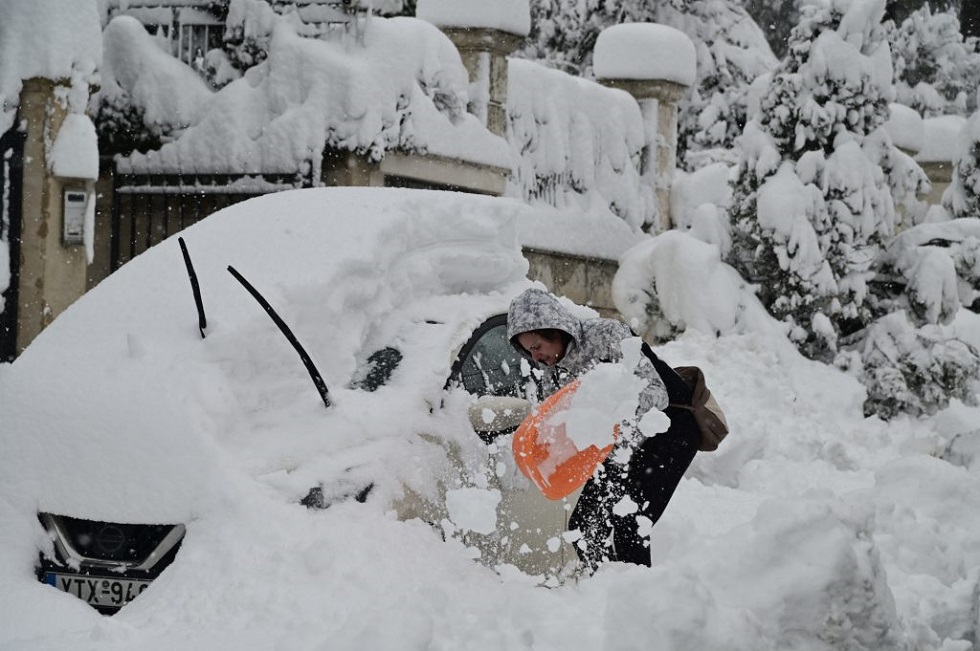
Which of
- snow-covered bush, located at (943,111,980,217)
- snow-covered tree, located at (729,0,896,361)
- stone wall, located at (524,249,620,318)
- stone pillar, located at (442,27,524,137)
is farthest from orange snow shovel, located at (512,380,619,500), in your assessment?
snow-covered bush, located at (943,111,980,217)

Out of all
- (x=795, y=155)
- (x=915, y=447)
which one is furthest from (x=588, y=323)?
(x=795, y=155)

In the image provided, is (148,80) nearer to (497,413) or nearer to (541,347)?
(541,347)

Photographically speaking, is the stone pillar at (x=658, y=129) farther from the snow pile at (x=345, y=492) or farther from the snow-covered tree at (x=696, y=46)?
the snow pile at (x=345, y=492)

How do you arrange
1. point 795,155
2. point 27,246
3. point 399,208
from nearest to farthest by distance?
point 399,208, point 27,246, point 795,155

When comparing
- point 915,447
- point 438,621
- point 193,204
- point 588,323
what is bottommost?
point 915,447

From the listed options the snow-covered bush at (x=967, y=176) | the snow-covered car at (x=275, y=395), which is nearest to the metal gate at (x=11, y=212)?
the snow-covered car at (x=275, y=395)

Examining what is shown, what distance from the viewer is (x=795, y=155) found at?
13.6m

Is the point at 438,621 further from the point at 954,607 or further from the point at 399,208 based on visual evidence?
the point at 399,208

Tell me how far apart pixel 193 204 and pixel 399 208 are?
664cm

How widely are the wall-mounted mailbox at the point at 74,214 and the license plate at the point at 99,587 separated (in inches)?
253

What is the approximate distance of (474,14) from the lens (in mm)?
13484

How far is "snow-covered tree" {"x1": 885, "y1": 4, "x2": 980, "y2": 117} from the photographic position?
28.7 m

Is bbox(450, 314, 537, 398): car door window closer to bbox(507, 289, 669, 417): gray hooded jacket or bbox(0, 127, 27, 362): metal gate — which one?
bbox(507, 289, 669, 417): gray hooded jacket

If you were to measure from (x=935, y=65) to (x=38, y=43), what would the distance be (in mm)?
23729
